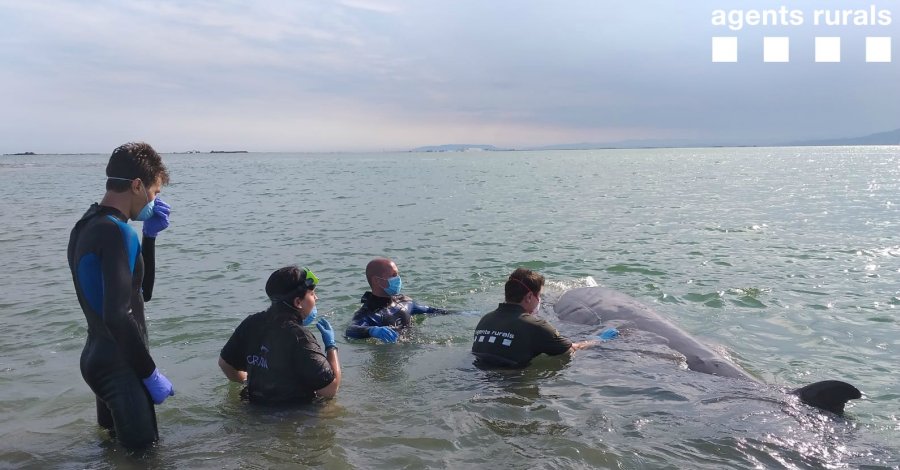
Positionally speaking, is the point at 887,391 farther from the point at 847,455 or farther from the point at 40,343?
the point at 40,343

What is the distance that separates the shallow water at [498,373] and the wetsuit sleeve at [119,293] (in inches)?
53.8

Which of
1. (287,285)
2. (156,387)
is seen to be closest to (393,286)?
(287,285)

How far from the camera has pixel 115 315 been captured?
13.9 feet

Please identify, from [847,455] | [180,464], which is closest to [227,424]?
[180,464]

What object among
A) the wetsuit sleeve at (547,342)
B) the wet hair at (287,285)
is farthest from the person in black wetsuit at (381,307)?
the wet hair at (287,285)

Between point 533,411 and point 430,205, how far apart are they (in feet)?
82.5

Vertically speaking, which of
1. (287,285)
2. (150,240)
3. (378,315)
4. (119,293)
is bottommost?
(378,315)

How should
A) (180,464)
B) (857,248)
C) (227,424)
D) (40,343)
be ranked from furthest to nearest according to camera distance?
(857,248)
(40,343)
(227,424)
(180,464)

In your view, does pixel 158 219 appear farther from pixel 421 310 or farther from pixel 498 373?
pixel 421 310

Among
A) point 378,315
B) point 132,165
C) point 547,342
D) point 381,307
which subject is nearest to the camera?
point 132,165

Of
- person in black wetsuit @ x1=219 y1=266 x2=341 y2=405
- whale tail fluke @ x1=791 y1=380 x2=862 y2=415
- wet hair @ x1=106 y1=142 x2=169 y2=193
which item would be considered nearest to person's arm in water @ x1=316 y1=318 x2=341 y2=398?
person in black wetsuit @ x1=219 y1=266 x2=341 y2=405

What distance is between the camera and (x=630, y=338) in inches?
339

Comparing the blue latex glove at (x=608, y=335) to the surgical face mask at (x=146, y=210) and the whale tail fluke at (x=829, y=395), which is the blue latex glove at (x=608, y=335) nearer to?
the whale tail fluke at (x=829, y=395)

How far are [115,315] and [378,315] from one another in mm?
5186
